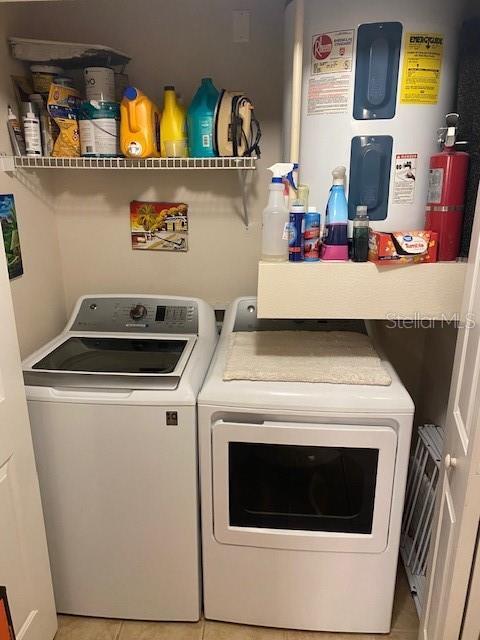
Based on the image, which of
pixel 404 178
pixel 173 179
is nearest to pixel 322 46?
pixel 404 178

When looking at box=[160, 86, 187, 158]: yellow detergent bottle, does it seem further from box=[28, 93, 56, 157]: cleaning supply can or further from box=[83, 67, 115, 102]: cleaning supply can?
box=[28, 93, 56, 157]: cleaning supply can

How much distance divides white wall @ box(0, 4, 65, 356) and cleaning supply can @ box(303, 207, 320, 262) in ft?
3.80

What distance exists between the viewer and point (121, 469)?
162cm

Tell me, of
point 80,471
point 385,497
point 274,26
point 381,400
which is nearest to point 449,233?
point 381,400

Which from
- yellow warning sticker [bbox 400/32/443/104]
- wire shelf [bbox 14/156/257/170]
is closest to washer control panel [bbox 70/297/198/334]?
wire shelf [bbox 14/156/257/170]

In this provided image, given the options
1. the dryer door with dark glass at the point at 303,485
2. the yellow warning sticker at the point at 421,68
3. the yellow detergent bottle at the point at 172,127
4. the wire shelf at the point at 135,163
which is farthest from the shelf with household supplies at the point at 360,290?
the yellow detergent bottle at the point at 172,127

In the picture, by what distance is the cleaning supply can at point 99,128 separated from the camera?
1.83 m

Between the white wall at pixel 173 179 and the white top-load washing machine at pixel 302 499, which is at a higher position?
the white wall at pixel 173 179

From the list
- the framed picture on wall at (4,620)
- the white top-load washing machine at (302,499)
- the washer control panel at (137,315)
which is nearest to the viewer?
the framed picture on wall at (4,620)

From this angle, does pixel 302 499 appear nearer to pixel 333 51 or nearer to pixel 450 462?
pixel 450 462

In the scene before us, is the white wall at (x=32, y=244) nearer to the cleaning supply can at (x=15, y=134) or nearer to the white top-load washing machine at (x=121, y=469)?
the cleaning supply can at (x=15, y=134)

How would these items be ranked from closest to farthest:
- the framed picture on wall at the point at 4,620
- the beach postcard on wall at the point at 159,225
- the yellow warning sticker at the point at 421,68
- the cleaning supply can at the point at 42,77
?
1. the framed picture on wall at the point at 4,620
2. the yellow warning sticker at the point at 421,68
3. the cleaning supply can at the point at 42,77
4. the beach postcard on wall at the point at 159,225

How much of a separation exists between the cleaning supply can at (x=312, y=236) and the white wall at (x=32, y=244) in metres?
1.16

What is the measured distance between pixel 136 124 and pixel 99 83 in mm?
239
